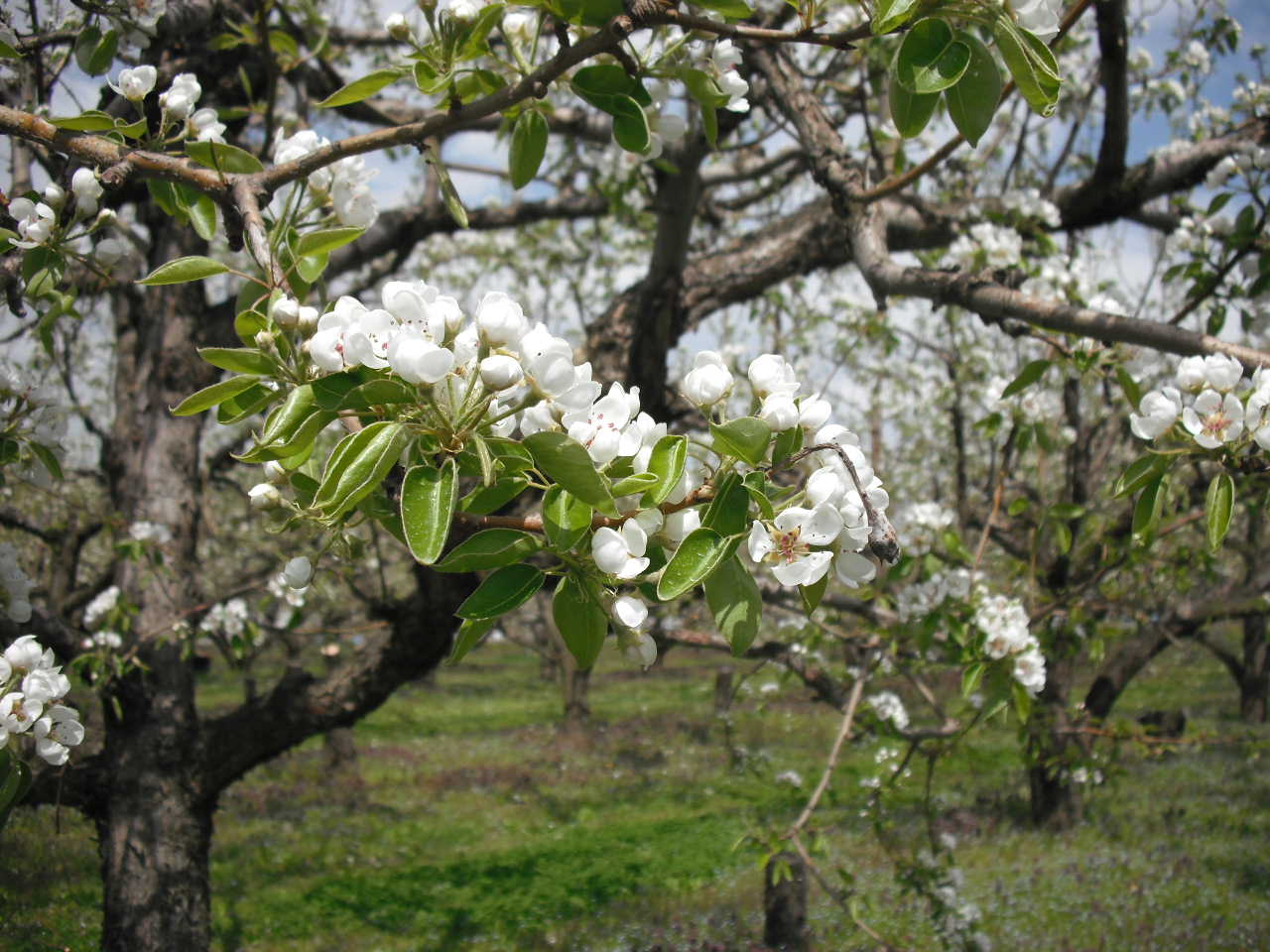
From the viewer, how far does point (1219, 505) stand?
1.37 metres

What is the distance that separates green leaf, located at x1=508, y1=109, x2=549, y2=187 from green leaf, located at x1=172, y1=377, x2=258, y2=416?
1.87ft

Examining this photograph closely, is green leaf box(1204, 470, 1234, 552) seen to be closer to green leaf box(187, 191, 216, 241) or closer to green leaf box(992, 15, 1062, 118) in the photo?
green leaf box(992, 15, 1062, 118)

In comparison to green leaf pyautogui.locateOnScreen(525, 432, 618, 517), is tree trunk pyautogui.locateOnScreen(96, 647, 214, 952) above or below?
below

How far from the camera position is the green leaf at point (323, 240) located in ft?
3.62

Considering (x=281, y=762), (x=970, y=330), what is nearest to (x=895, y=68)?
(x=970, y=330)

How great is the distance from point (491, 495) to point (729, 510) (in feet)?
0.76

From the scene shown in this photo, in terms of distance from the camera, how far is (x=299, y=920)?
6137 millimetres

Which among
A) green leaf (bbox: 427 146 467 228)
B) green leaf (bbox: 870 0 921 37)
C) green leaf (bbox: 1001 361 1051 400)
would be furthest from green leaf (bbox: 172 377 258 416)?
green leaf (bbox: 1001 361 1051 400)

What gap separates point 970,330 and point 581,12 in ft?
27.9

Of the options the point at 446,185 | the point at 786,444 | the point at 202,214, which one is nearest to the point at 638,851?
the point at 202,214

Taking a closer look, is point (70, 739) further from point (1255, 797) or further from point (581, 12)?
point (1255, 797)

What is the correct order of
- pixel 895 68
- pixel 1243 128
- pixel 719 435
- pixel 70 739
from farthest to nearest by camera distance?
pixel 1243 128
pixel 70 739
pixel 895 68
pixel 719 435

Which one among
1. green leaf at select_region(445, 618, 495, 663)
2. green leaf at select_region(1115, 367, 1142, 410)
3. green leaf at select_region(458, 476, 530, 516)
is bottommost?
green leaf at select_region(445, 618, 495, 663)

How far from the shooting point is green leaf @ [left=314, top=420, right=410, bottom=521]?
750 millimetres
